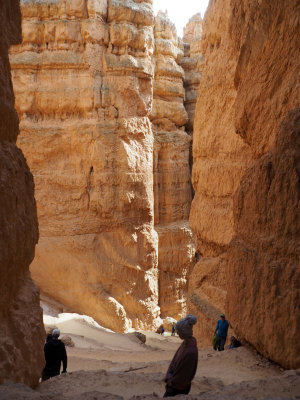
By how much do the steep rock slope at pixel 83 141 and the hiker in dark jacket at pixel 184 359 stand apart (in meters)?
9.77

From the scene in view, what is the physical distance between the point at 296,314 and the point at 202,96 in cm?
523

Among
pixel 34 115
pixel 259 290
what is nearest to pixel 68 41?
pixel 34 115

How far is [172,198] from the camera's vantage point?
18.1 metres

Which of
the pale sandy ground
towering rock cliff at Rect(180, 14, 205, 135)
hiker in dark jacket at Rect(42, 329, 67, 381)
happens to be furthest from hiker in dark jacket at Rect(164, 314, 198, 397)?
towering rock cliff at Rect(180, 14, 205, 135)

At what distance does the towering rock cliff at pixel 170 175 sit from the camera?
17359 mm

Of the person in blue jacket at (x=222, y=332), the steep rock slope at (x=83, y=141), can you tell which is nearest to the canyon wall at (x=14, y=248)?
the person in blue jacket at (x=222, y=332)

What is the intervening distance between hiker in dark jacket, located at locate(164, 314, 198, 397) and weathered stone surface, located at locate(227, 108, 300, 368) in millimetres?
1134

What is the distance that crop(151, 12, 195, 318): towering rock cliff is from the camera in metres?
17.4

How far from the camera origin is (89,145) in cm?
1245

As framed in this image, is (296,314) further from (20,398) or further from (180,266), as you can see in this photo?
(180,266)

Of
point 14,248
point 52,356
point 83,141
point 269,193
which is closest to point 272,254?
point 269,193

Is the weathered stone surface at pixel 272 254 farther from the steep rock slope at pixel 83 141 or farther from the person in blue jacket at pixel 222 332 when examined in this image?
the steep rock slope at pixel 83 141

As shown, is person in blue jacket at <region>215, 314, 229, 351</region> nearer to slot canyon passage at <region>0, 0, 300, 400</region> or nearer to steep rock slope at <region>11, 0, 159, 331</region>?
slot canyon passage at <region>0, 0, 300, 400</region>

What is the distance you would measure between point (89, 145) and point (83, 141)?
0.75ft
